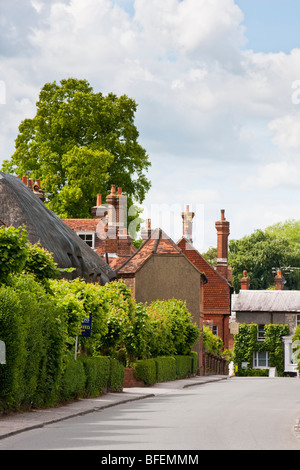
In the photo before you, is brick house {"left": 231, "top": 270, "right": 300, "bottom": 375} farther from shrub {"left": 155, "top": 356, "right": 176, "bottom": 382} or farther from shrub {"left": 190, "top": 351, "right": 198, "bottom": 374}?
shrub {"left": 155, "top": 356, "right": 176, "bottom": 382}

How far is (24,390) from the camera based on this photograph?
19.0 meters

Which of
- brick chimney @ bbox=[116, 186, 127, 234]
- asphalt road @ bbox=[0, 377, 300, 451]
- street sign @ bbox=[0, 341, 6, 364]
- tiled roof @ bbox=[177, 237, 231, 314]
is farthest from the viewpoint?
tiled roof @ bbox=[177, 237, 231, 314]

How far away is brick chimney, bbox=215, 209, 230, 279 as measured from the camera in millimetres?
66625

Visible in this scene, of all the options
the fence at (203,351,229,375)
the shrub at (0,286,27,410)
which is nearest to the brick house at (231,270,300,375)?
the fence at (203,351,229,375)

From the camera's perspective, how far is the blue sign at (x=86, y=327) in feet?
83.5

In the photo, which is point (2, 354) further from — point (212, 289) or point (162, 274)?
point (212, 289)

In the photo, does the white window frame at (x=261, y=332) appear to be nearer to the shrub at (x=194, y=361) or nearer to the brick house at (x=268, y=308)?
the brick house at (x=268, y=308)

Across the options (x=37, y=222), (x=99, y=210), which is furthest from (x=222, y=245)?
(x=37, y=222)

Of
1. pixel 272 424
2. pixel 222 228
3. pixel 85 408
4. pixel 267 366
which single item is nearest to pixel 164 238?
pixel 222 228

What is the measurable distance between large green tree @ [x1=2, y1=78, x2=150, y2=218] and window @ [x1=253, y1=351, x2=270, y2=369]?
1886 centimetres

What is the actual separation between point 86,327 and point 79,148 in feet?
94.5

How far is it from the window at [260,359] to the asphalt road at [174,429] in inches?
1746

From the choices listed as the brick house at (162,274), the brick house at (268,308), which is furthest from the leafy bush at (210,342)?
the brick house at (268,308)

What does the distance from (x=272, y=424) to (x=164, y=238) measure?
33844 millimetres
